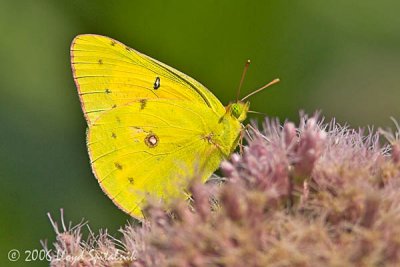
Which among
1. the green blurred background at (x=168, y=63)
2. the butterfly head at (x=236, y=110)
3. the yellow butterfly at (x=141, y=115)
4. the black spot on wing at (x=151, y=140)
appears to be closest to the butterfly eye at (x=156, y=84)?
the yellow butterfly at (x=141, y=115)

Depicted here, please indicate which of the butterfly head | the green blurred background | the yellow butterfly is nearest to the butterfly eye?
the yellow butterfly

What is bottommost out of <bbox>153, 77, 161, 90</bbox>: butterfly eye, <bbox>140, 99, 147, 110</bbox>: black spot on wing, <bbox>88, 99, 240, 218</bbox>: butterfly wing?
<bbox>88, 99, 240, 218</bbox>: butterfly wing

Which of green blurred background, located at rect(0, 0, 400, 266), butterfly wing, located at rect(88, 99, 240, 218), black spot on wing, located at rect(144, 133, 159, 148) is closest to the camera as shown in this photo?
butterfly wing, located at rect(88, 99, 240, 218)

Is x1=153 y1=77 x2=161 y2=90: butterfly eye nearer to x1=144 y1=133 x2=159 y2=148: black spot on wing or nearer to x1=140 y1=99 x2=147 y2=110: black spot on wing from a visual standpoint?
x1=140 y1=99 x2=147 y2=110: black spot on wing

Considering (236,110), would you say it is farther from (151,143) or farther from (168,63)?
(168,63)

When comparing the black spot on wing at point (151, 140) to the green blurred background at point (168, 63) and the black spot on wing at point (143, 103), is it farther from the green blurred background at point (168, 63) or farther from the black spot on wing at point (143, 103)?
the green blurred background at point (168, 63)

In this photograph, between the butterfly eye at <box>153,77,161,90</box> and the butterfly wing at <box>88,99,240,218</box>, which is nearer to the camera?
the butterfly wing at <box>88,99,240,218</box>

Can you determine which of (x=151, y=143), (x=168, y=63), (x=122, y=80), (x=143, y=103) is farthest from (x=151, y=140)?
(x=168, y=63)
